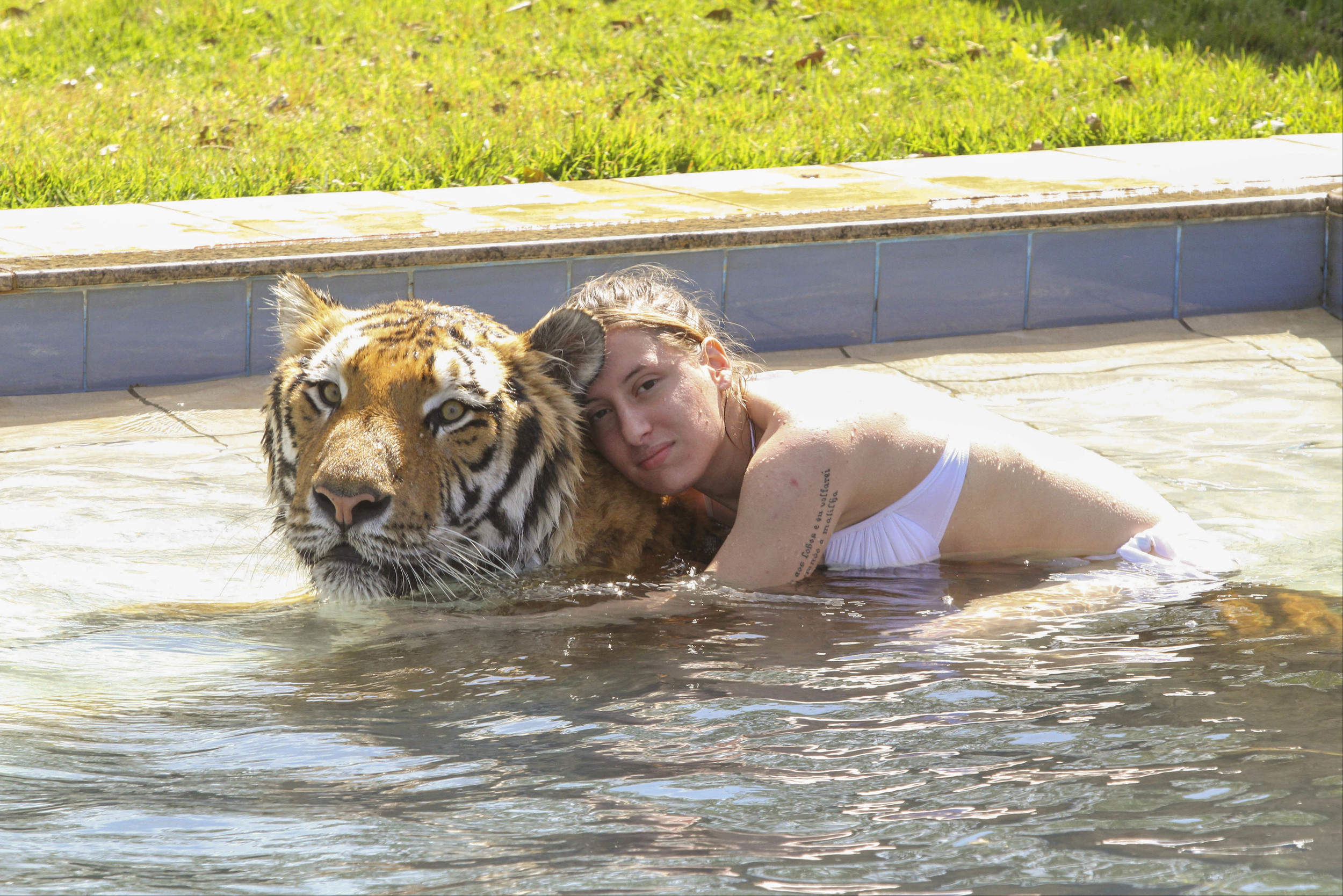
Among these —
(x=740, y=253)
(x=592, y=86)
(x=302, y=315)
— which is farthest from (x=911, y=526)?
(x=592, y=86)

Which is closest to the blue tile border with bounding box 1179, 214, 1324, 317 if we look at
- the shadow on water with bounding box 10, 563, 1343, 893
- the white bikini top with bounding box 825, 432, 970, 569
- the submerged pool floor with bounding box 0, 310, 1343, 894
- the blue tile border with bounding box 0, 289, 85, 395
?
the submerged pool floor with bounding box 0, 310, 1343, 894

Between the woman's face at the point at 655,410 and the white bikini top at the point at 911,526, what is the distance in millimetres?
418

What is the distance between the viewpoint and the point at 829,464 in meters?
3.42

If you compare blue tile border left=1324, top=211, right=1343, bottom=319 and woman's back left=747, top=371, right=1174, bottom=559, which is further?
blue tile border left=1324, top=211, right=1343, bottom=319

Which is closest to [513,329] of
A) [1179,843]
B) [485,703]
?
[485,703]

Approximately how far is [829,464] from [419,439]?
90cm

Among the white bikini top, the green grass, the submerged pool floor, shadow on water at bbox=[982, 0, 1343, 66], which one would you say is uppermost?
shadow on water at bbox=[982, 0, 1343, 66]

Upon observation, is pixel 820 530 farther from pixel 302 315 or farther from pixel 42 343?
pixel 42 343

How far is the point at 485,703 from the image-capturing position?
118 inches

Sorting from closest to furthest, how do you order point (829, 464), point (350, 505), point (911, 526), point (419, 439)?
point (350, 505) → point (419, 439) → point (829, 464) → point (911, 526)

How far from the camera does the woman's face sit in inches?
135

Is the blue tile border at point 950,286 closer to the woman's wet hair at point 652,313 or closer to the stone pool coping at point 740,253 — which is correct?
the stone pool coping at point 740,253

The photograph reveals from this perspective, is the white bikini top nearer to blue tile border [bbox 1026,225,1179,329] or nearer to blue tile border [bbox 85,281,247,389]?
blue tile border [bbox 85,281,247,389]

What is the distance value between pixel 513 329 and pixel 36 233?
187 cm
